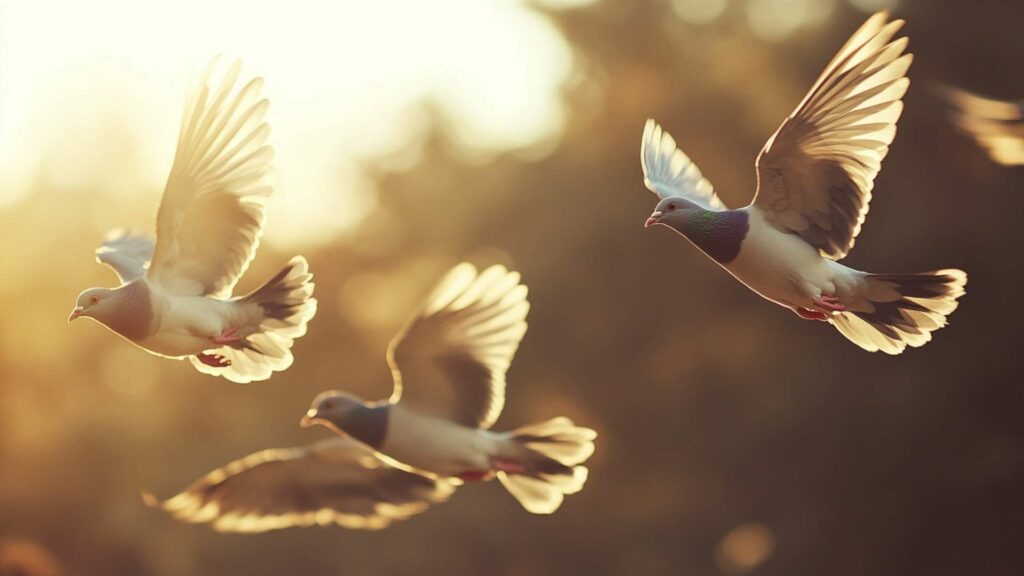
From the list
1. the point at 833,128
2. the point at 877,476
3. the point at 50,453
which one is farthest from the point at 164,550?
the point at 833,128

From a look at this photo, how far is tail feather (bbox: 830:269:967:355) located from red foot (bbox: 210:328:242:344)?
2393 millimetres

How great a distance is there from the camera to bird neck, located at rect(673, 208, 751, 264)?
496 centimetres

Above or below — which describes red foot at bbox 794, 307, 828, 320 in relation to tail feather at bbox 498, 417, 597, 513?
above

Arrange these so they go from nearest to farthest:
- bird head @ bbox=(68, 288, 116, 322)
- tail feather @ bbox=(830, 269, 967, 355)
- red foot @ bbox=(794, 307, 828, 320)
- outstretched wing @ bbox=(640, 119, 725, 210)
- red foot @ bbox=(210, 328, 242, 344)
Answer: red foot @ bbox=(794, 307, 828, 320)
bird head @ bbox=(68, 288, 116, 322)
tail feather @ bbox=(830, 269, 967, 355)
red foot @ bbox=(210, 328, 242, 344)
outstretched wing @ bbox=(640, 119, 725, 210)

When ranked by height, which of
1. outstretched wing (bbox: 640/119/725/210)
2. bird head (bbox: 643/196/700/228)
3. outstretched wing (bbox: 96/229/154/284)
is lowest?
outstretched wing (bbox: 96/229/154/284)

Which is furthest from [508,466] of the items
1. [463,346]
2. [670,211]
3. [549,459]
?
[670,211]

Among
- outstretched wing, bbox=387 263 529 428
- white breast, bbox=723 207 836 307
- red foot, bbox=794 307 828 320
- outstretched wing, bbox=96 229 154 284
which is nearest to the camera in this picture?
white breast, bbox=723 207 836 307

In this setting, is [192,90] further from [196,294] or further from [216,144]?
[196,294]

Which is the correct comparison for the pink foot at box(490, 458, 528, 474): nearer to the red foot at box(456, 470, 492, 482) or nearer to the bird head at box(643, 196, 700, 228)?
the red foot at box(456, 470, 492, 482)

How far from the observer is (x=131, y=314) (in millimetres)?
5145

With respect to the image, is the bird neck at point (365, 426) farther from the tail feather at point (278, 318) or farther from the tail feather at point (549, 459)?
the tail feather at point (278, 318)

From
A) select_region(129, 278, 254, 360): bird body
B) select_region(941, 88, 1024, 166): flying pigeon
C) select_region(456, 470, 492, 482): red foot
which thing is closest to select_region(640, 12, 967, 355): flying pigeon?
select_region(941, 88, 1024, 166): flying pigeon

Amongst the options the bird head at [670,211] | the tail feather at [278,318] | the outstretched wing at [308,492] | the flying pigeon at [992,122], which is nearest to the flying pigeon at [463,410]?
the tail feather at [278,318]

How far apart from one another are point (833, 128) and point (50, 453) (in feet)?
76.2
